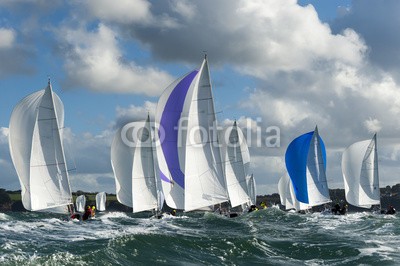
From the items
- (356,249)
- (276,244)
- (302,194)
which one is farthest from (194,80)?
(302,194)

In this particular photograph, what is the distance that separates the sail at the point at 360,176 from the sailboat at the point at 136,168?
2083 cm

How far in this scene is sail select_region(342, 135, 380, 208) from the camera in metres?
63.4

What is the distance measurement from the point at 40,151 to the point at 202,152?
1240 centimetres

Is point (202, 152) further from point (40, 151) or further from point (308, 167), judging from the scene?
point (308, 167)

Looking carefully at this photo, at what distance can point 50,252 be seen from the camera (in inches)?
946

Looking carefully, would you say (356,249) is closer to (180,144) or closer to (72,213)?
(180,144)

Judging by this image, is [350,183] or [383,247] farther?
[350,183]

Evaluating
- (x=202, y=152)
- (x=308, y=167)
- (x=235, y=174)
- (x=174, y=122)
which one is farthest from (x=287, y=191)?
(x=202, y=152)

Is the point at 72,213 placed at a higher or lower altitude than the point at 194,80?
lower

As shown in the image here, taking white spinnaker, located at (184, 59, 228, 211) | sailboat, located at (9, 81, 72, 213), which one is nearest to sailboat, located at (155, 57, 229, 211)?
white spinnaker, located at (184, 59, 228, 211)

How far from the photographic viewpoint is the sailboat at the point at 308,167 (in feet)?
194

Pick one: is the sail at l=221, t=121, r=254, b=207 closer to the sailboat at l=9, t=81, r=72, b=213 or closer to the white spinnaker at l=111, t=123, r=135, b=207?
the white spinnaker at l=111, t=123, r=135, b=207

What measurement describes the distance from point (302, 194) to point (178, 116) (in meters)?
26.5

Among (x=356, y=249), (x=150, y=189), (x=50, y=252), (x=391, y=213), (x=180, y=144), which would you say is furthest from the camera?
(x=391, y=213)
